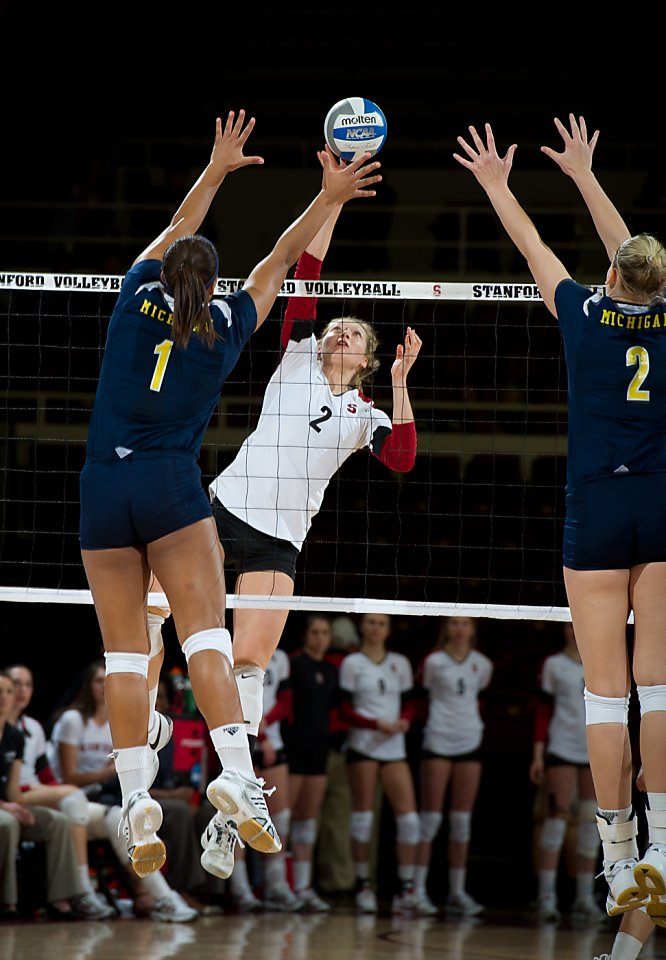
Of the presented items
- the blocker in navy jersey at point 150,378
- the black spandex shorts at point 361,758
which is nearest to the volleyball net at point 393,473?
the black spandex shorts at point 361,758

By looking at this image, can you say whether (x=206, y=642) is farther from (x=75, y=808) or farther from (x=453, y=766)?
(x=453, y=766)

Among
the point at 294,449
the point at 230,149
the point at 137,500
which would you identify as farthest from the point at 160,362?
the point at 294,449

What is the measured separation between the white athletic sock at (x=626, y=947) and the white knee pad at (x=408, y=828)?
194 inches

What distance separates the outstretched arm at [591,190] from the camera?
5219mm

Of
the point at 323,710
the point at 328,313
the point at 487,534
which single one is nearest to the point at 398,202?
the point at 328,313

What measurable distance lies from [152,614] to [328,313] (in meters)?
7.75

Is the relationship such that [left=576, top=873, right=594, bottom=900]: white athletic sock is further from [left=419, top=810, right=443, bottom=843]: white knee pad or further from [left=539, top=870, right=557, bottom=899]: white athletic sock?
[left=419, top=810, right=443, bottom=843]: white knee pad

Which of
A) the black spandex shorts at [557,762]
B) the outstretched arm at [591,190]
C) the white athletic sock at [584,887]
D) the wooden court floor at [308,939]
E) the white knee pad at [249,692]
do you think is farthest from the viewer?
the black spandex shorts at [557,762]

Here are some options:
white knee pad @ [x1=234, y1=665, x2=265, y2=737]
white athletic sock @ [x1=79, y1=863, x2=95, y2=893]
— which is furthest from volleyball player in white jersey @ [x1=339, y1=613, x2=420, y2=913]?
white knee pad @ [x1=234, y1=665, x2=265, y2=737]

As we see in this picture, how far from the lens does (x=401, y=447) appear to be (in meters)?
5.96

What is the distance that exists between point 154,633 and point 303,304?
1622 millimetres

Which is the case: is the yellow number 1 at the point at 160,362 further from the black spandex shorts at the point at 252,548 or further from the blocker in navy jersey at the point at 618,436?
the blocker in navy jersey at the point at 618,436

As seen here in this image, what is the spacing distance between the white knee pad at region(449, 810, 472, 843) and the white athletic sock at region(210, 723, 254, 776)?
5880 millimetres

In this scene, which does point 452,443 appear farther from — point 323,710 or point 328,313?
point 323,710
